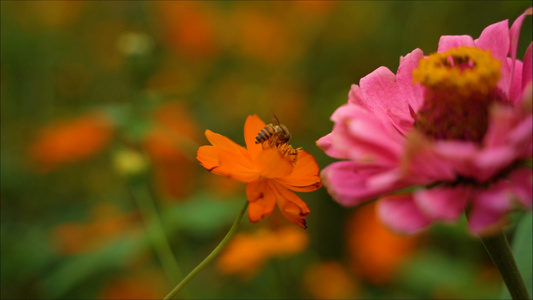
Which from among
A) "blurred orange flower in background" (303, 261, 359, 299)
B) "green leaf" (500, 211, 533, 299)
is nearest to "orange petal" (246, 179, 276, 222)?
"green leaf" (500, 211, 533, 299)

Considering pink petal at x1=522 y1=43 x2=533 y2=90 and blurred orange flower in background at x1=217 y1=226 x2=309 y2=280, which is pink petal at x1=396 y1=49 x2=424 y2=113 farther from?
blurred orange flower in background at x1=217 y1=226 x2=309 y2=280

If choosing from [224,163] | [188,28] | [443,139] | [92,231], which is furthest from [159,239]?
[188,28]

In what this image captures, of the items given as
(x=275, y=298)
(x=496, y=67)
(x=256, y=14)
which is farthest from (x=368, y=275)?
(x=496, y=67)

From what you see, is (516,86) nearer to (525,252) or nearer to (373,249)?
(525,252)

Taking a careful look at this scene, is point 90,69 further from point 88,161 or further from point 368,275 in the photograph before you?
point 368,275

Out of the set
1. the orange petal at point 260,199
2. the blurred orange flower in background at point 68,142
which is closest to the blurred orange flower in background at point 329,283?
Result: the blurred orange flower in background at point 68,142

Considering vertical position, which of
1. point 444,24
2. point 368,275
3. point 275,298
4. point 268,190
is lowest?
point 368,275
